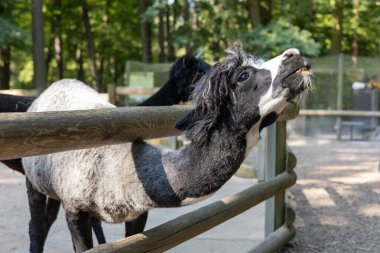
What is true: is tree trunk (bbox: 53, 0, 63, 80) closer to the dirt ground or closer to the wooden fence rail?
the dirt ground

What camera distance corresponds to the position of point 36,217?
369 cm

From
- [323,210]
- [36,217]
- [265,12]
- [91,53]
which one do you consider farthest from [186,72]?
[91,53]

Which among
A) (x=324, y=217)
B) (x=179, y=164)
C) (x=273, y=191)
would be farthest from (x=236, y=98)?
(x=324, y=217)

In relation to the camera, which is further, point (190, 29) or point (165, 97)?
point (190, 29)

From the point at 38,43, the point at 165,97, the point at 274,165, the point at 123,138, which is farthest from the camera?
the point at 38,43

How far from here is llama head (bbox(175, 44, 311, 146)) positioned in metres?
2.35

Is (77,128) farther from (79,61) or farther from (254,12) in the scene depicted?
(79,61)

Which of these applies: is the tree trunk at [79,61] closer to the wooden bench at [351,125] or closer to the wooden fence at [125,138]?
the wooden bench at [351,125]

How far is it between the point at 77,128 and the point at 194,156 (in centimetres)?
60

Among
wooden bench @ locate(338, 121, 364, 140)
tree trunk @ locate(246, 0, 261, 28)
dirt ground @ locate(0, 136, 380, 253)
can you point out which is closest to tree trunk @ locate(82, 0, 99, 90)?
tree trunk @ locate(246, 0, 261, 28)

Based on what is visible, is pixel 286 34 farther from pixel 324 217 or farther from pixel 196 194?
pixel 196 194

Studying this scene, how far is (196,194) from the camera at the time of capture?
2.43 meters

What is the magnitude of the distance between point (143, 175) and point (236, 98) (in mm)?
604

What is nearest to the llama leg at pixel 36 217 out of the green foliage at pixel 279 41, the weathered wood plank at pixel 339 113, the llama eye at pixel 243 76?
the llama eye at pixel 243 76
